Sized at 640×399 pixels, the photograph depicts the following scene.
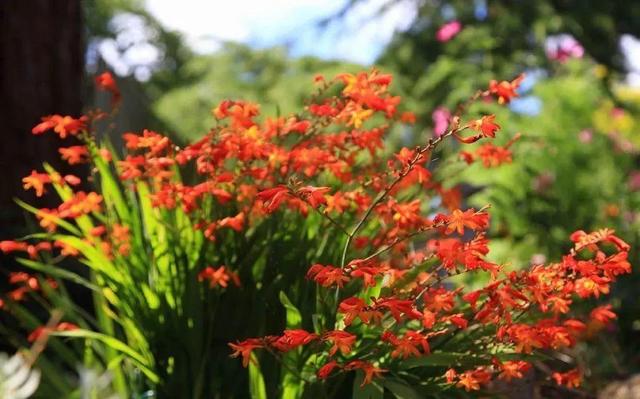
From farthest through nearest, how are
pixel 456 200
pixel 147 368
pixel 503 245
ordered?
pixel 503 245 → pixel 456 200 → pixel 147 368

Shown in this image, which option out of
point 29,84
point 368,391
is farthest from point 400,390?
point 29,84

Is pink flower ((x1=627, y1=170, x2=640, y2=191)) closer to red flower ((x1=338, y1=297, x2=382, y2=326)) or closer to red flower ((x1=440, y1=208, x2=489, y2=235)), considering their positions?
red flower ((x1=440, y1=208, x2=489, y2=235))

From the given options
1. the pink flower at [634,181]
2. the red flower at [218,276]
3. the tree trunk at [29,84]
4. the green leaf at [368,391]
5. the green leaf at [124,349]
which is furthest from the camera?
the pink flower at [634,181]

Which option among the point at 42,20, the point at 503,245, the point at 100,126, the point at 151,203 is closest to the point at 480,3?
the point at 503,245

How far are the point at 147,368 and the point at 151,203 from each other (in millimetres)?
567

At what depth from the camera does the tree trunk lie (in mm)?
4371

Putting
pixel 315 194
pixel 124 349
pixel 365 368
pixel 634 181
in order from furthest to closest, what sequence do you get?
1. pixel 634 181
2. pixel 124 349
3. pixel 365 368
4. pixel 315 194

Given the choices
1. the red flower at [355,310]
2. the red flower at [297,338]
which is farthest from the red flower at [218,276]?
the red flower at [355,310]

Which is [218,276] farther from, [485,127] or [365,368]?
[485,127]

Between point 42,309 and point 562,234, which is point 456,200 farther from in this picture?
point 562,234

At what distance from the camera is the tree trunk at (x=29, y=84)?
437cm

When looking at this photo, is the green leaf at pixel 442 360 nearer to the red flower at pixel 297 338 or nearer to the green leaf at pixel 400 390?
the green leaf at pixel 400 390

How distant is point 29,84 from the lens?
4.46m

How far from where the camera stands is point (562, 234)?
773 cm
